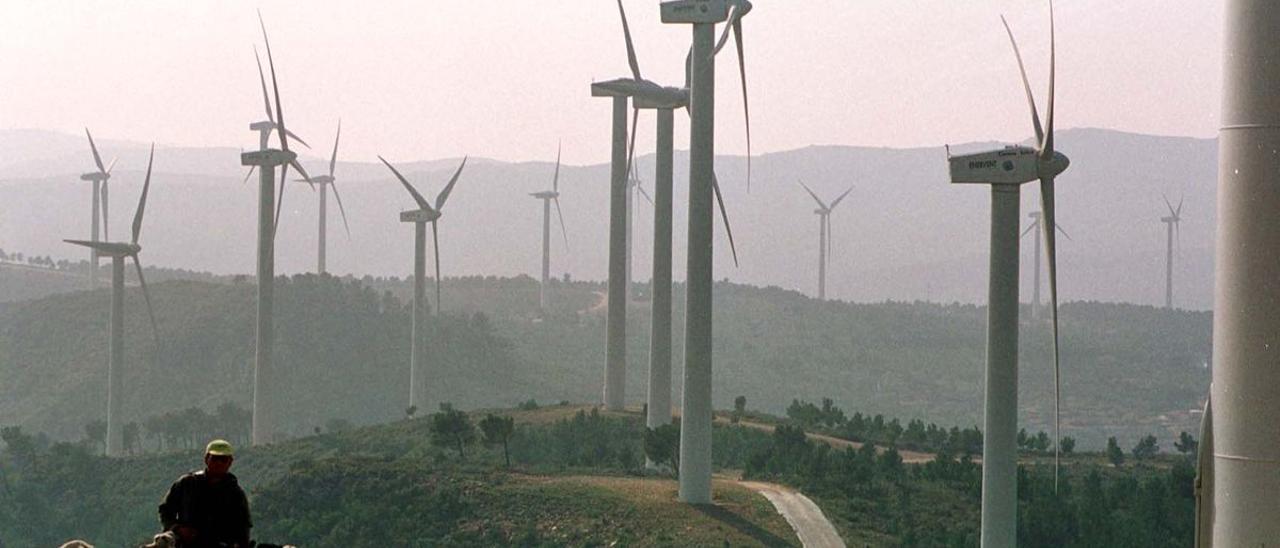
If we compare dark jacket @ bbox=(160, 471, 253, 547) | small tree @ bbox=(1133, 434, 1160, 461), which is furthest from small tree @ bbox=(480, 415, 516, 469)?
dark jacket @ bbox=(160, 471, 253, 547)

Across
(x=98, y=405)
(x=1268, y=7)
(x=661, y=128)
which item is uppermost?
(x=661, y=128)

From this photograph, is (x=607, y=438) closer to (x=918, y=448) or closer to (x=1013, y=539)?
(x=918, y=448)

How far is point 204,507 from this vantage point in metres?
18.8

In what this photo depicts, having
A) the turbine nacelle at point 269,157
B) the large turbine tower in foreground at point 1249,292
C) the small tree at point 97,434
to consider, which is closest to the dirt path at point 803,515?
the turbine nacelle at point 269,157

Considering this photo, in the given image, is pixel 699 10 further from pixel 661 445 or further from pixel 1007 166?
pixel 1007 166

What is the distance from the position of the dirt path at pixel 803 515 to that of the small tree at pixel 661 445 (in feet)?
19.5

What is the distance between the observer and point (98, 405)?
188 m

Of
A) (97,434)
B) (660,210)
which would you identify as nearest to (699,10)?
(660,210)

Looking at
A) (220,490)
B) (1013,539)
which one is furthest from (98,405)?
(220,490)

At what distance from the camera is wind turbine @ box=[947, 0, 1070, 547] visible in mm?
51094

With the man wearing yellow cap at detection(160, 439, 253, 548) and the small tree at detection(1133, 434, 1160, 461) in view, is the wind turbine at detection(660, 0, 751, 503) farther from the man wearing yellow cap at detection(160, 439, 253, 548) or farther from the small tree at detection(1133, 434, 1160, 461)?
the man wearing yellow cap at detection(160, 439, 253, 548)

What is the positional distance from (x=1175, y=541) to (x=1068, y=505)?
509 centimetres

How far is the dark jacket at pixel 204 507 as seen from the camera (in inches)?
738

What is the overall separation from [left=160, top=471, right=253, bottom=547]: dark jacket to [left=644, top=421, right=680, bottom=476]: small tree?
2971 inches
